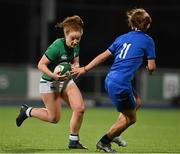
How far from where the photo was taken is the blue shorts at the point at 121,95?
10812 millimetres

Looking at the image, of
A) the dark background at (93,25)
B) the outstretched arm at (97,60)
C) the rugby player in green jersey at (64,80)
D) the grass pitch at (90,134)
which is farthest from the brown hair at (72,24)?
the dark background at (93,25)

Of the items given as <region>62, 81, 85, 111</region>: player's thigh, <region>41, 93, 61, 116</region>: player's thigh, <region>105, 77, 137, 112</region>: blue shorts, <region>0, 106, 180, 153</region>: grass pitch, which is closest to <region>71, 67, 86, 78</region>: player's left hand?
<region>105, 77, 137, 112</region>: blue shorts

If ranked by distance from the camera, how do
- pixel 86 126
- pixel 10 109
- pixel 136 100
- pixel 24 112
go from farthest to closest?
pixel 10 109
pixel 86 126
pixel 24 112
pixel 136 100

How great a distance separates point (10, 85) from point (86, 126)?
10.4 metres

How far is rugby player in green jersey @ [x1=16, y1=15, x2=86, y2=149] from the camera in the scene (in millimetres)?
11539

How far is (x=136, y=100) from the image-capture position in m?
11.4

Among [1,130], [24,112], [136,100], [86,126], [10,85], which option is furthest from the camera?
[10,85]

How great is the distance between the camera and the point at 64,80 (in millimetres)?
11703

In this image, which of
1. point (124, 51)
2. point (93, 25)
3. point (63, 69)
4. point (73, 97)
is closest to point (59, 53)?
point (63, 69)

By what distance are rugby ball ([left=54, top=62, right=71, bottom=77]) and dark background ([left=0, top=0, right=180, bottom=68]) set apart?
85.4ft

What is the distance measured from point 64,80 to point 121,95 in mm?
1232

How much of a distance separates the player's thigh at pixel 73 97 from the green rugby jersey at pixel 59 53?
0.31m

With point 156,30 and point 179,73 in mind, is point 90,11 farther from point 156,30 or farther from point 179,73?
point 179,73

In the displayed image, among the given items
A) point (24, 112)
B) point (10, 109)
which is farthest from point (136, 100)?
point (10, 109)
